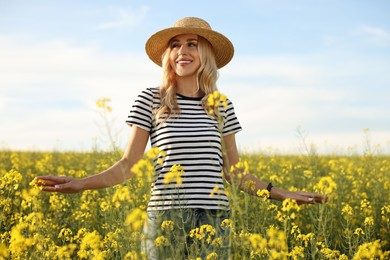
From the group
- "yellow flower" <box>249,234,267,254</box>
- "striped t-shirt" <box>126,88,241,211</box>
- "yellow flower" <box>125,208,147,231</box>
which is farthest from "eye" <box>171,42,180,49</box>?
"yellow flower" <box>125,208,147,231</box>

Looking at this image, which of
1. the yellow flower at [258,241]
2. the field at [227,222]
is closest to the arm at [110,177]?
the field at [227,222]

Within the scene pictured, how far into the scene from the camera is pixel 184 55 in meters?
3.31

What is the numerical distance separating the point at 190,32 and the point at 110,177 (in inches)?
43.0

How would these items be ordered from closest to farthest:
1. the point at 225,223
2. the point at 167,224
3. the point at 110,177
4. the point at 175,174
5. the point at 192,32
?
the point at 175,174 < the point at 167,224 < the point at 110,177 < the point at 225,223 < the point at 192,32

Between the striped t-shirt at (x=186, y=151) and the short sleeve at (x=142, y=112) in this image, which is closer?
the striped t-shirt at (x=186, y=151)

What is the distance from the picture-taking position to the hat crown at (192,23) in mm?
3442

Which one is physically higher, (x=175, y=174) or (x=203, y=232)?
(x=175, y=174)

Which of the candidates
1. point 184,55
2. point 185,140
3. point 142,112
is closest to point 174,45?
point 184,55

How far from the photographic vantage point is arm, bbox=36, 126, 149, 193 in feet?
9.43

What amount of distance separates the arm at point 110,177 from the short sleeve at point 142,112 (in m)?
0.04

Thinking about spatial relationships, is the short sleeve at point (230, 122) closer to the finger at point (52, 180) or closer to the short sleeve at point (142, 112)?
the short sleeve at point (142, 112)

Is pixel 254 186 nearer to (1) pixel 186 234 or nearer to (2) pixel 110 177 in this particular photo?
(1) pixel 186 234

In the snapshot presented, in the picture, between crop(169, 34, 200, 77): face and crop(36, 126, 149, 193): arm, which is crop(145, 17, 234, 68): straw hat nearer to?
crop(169, 34, 200, 77): face

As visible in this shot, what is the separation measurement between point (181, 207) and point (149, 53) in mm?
1325
